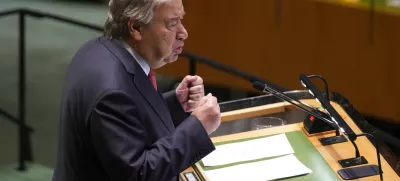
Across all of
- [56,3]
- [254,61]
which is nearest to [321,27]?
[254,61]

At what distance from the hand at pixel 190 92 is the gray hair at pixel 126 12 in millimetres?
433

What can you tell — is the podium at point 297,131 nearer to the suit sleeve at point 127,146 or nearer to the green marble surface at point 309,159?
the green marble surface at point 309,159

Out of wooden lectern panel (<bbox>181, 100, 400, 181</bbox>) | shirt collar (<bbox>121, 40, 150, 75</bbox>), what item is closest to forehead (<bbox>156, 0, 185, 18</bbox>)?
shirt collar (<bbox>121, 40, 150, 75</bbox>)

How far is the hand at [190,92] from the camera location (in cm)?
216

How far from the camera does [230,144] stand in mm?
2297

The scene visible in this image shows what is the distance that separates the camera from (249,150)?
7.38 ft

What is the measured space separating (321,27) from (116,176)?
3.22 metres

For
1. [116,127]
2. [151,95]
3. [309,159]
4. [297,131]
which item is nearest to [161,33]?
[151,95]

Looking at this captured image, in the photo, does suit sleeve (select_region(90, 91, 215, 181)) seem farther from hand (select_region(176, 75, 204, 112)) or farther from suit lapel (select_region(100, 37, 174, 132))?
hand (select_region(176, 75, 204, 112))

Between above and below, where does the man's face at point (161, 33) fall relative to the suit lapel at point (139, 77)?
above

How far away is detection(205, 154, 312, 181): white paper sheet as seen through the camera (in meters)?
2.06

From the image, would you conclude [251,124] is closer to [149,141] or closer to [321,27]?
[149,141]

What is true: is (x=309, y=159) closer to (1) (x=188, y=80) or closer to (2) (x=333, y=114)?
(2) (x=333, y=114)

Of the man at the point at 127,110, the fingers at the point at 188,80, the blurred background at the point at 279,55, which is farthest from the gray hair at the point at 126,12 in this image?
the blurred background at the point at 279,55
